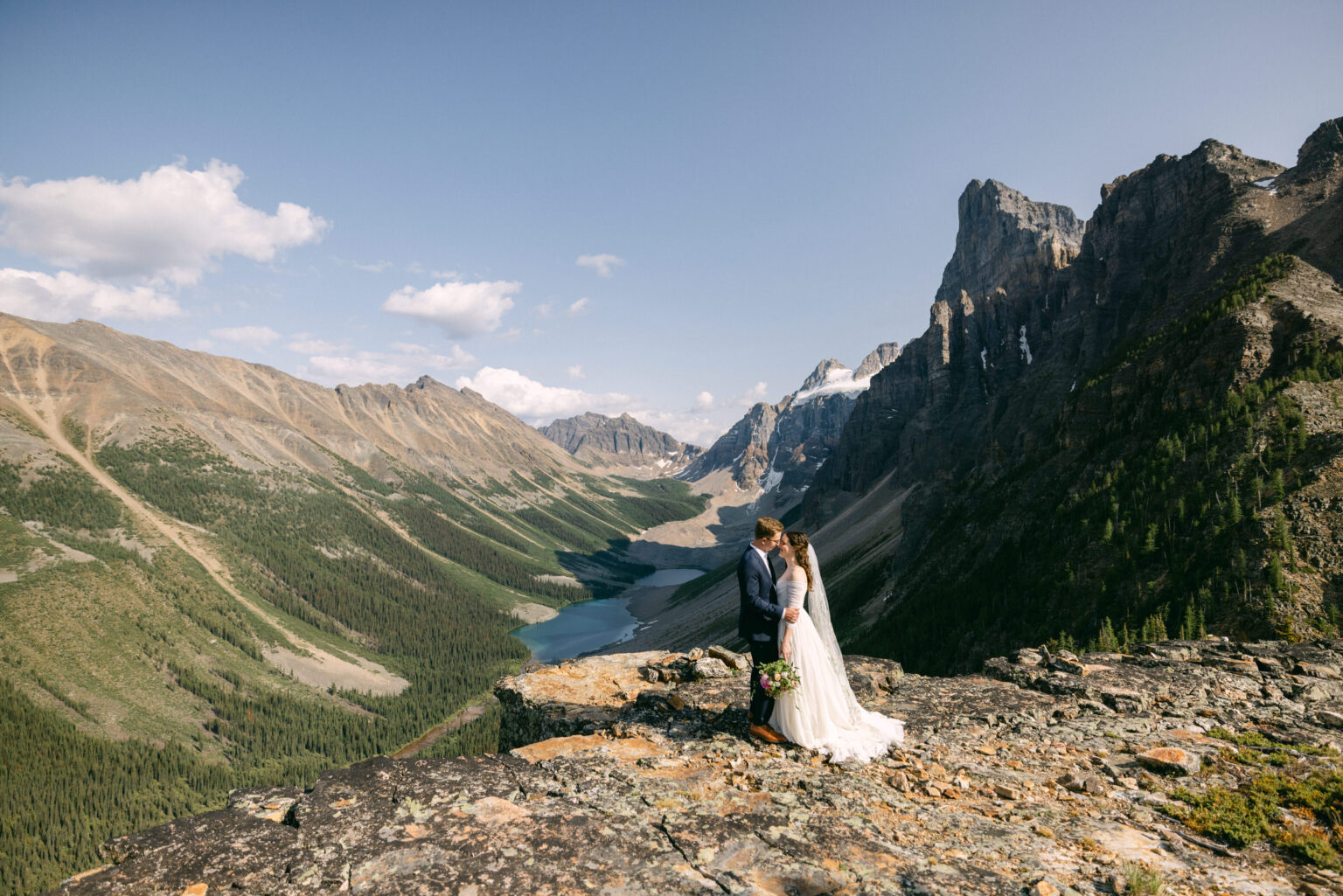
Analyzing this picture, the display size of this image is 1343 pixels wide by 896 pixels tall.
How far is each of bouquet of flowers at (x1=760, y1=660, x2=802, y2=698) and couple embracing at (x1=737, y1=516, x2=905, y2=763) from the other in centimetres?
16

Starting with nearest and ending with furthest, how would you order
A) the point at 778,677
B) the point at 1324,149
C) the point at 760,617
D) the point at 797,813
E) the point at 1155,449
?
the point at 797,813
the point at 778,677
the point at 760,617
the point at 1155,449
the point at 1324,149

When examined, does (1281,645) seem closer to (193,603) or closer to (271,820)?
(271,820)

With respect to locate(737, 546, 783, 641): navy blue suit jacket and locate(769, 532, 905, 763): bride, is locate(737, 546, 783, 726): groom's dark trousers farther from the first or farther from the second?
locate(769, 532, 905, 763): bride

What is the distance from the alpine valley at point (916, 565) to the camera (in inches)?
688

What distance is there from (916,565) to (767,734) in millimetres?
77851

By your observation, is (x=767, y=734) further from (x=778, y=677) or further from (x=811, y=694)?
(x=778, y=677)

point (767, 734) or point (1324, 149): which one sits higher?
point (1324, 149)

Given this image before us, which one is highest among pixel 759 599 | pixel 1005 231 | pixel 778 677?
pixel 1005 231

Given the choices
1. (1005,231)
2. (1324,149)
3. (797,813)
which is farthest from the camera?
(1005,231)

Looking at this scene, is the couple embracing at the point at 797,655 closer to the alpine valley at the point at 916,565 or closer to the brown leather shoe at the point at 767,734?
the brown leather shoe at the point at 767,734

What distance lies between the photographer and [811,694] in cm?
1139

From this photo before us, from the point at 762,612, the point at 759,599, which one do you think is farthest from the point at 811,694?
the point at 759,599

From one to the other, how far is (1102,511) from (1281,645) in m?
28.2

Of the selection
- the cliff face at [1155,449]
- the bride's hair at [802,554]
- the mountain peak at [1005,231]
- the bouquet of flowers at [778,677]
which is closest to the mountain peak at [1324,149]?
the cliff face at [1155,449]
